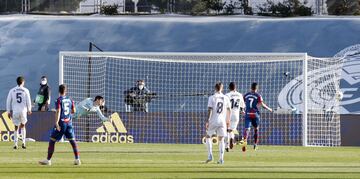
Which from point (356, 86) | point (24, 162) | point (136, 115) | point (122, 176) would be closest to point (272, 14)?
point (356, 86)

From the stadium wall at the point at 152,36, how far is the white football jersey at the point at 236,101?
1765 cm

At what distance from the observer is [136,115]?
38906mm

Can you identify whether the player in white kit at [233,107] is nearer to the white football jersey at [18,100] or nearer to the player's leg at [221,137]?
the player's leg at [221,137]

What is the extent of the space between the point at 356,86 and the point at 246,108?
14991 mm

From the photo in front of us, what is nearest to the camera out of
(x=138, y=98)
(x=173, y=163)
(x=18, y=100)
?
(x=173, y=163)

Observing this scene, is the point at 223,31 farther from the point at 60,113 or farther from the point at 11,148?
the point at 60,113

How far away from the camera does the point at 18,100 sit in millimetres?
32688

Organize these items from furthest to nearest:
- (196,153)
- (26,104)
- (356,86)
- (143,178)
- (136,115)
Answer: (356,86) < (136,115) < (26,104) < (196,153) < (143,178)

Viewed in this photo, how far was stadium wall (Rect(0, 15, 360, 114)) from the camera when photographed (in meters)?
51.6

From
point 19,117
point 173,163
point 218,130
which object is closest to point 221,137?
point 218,130

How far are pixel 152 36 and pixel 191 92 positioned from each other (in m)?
11.0

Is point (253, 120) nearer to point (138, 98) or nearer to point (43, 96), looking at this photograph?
point (138, 98)

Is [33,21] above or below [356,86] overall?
above

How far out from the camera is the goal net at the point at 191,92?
38875 millimetres
